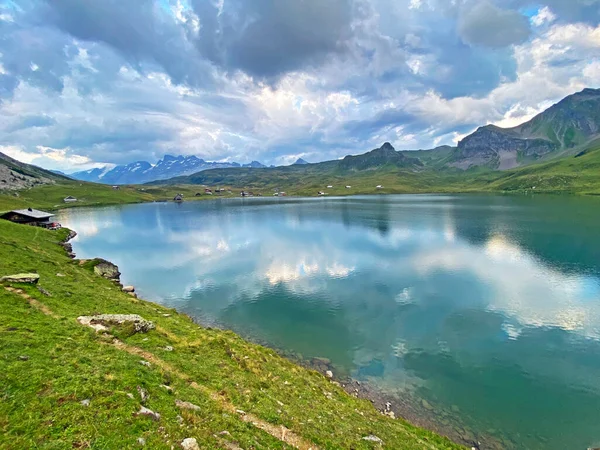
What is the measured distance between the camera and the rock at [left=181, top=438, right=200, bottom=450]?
12.0 meters

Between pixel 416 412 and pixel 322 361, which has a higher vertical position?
pixel 322 361

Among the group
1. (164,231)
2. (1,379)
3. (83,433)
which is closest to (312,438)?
(83,433)

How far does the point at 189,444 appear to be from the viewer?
12133 mm

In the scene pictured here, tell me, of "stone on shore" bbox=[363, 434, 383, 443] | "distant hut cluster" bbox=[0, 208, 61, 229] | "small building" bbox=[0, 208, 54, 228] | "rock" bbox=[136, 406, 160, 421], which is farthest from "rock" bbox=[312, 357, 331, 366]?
"small building" bbox=[0, 208, 54, 228]

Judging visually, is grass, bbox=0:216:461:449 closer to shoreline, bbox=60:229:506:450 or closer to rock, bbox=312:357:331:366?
shoreline, bbox=60:229:506:450

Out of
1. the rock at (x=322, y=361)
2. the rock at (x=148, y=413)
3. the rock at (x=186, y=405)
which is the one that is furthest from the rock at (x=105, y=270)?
the rock at (x=148, y=413)

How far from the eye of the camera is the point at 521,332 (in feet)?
133

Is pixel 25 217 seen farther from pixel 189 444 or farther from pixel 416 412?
pixel 416 412

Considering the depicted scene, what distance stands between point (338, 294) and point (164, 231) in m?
96.1

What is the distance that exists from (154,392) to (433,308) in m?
43.9

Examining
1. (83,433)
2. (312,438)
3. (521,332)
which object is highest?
(83,433)

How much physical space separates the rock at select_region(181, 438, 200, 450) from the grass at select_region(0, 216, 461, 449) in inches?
14.2

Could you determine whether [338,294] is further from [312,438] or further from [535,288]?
[312,438]

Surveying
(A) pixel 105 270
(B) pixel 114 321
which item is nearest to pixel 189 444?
Answer: (B) pixel 114 321
